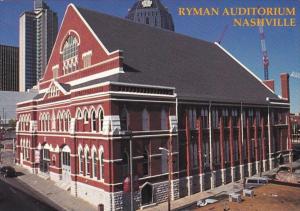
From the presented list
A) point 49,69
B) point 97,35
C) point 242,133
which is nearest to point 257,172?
point 242,133

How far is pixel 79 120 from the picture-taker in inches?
1588

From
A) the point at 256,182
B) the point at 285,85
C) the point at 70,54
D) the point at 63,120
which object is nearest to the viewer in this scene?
the point at 256,182

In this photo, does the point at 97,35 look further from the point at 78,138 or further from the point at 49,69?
the point at 49,69

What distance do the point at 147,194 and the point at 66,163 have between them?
14503 millimetres

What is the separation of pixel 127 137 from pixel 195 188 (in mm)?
12883

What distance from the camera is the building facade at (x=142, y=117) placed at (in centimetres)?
3611

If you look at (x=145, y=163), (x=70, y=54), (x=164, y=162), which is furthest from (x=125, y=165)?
(x=70, y=54)

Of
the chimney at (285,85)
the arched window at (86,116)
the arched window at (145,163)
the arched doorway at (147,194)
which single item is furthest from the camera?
the chimney at (285,85)

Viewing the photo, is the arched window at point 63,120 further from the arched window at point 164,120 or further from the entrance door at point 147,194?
the entrance door at point 147,194

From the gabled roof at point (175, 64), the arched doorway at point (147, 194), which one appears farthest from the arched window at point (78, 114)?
the arched doorway at point (147, 194)

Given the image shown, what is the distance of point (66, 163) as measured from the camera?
4684cm

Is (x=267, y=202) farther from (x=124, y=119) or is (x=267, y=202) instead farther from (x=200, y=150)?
(x=124, y=119)

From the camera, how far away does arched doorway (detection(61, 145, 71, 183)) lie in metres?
46.0

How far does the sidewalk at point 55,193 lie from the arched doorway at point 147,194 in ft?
17.1
